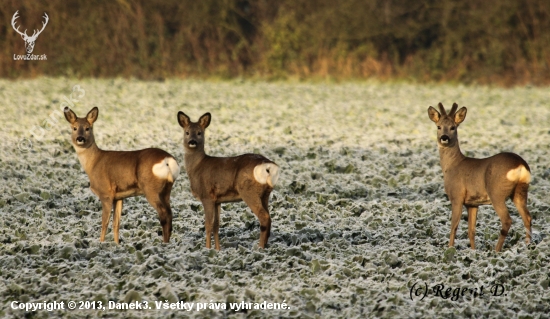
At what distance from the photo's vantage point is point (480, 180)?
23.4 ft

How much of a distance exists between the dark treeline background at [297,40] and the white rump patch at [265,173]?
21.7 m

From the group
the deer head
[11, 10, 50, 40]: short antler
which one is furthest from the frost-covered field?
[11, 10, 50, 40]: short antler

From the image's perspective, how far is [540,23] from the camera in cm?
3083

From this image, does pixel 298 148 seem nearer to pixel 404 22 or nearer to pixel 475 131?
pixel 475 131

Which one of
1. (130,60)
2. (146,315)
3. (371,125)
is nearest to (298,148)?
(371,125)

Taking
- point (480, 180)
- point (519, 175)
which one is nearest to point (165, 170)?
point (480, 180)

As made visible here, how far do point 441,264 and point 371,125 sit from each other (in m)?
10.1

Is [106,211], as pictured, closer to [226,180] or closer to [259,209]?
[226,180]

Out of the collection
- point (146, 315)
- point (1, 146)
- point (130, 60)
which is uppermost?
point (130, 60)

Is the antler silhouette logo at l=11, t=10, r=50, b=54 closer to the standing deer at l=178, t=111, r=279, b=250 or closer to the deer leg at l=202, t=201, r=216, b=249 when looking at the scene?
the standing deer at l=178, t=111, r=279, b=250

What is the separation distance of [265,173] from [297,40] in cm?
2537

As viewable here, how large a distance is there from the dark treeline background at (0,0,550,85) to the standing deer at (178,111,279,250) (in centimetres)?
2121

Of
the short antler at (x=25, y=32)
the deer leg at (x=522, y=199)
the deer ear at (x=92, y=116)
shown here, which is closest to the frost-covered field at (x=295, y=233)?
the deer leg at (x=522, y=199)

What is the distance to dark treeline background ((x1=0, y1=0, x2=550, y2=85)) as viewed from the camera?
2945cm
